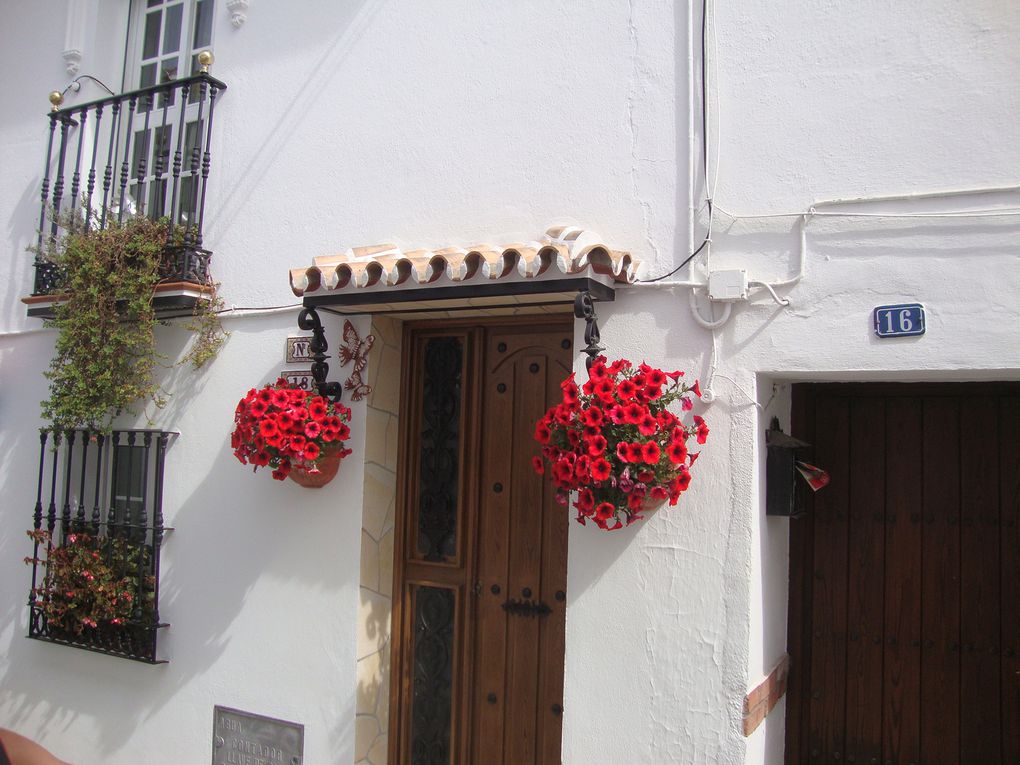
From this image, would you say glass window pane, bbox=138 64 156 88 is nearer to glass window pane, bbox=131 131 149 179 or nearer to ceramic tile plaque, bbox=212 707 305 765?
glass window pane, bbox=131 131 149 179

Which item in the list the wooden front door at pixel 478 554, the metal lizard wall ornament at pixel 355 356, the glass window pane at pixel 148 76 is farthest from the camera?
the glass window pane at pixel 148 76

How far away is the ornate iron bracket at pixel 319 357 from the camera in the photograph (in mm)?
4316

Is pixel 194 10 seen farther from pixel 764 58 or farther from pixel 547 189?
pixel 764 58

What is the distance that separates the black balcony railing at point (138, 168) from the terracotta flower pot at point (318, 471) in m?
1.42

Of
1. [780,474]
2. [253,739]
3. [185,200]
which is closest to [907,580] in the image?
[780,474]

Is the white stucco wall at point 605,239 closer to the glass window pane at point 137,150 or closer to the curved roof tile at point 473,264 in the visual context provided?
the curved roof tile at point 473,264

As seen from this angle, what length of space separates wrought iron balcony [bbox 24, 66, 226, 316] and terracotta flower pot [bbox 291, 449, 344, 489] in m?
1.31

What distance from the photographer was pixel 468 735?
4.41 metres

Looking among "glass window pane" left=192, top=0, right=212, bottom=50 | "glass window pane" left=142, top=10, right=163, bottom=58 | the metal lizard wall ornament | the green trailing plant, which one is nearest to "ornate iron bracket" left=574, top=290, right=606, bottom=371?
the metal lizard wall ornament

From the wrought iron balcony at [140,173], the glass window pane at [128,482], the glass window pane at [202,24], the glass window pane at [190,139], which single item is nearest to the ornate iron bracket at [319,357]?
the wrought iron balcony at [140,173]

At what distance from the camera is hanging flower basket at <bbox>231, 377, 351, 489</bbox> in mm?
4168

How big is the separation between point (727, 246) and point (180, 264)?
3145mm

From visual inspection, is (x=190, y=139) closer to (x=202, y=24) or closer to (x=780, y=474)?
(x=202, y=24)

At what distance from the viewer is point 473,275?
3844 millimetres
